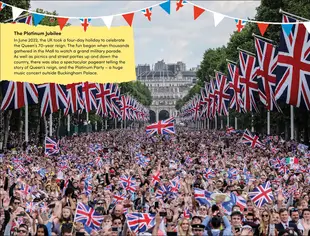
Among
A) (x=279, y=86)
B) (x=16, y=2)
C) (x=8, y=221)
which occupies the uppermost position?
(x=16, y=2)

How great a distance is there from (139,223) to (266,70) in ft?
88.1

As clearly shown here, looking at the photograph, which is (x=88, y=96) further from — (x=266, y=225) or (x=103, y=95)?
(x=266, y=225)

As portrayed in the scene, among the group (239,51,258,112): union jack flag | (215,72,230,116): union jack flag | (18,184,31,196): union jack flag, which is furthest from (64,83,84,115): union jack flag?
(18,184,31,196): union jack flag

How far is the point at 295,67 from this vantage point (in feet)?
109

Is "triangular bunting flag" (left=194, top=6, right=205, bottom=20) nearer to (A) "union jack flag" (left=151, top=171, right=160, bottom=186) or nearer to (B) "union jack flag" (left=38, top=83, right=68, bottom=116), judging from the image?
(A) "union jack flag" (left=151, top=171, right=160, bottom=186)

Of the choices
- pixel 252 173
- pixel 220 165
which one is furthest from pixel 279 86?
pixel 252 173

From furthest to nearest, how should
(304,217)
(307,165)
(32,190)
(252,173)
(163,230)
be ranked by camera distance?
(307,165) → (252,173) → (32,190) → (304,217) → (163,230)

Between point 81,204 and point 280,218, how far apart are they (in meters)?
3.16

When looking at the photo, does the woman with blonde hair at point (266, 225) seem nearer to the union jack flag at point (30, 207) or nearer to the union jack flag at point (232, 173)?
the union jack flag at point (30, 207)

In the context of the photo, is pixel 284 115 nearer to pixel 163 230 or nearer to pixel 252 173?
pixel 252 173

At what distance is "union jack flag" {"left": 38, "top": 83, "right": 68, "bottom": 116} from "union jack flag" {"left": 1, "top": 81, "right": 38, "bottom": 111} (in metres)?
1.69

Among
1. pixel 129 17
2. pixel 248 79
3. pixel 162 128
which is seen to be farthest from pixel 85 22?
pixel 248 79

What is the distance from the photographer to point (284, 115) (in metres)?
54.5

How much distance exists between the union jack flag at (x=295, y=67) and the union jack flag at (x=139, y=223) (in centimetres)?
1933
